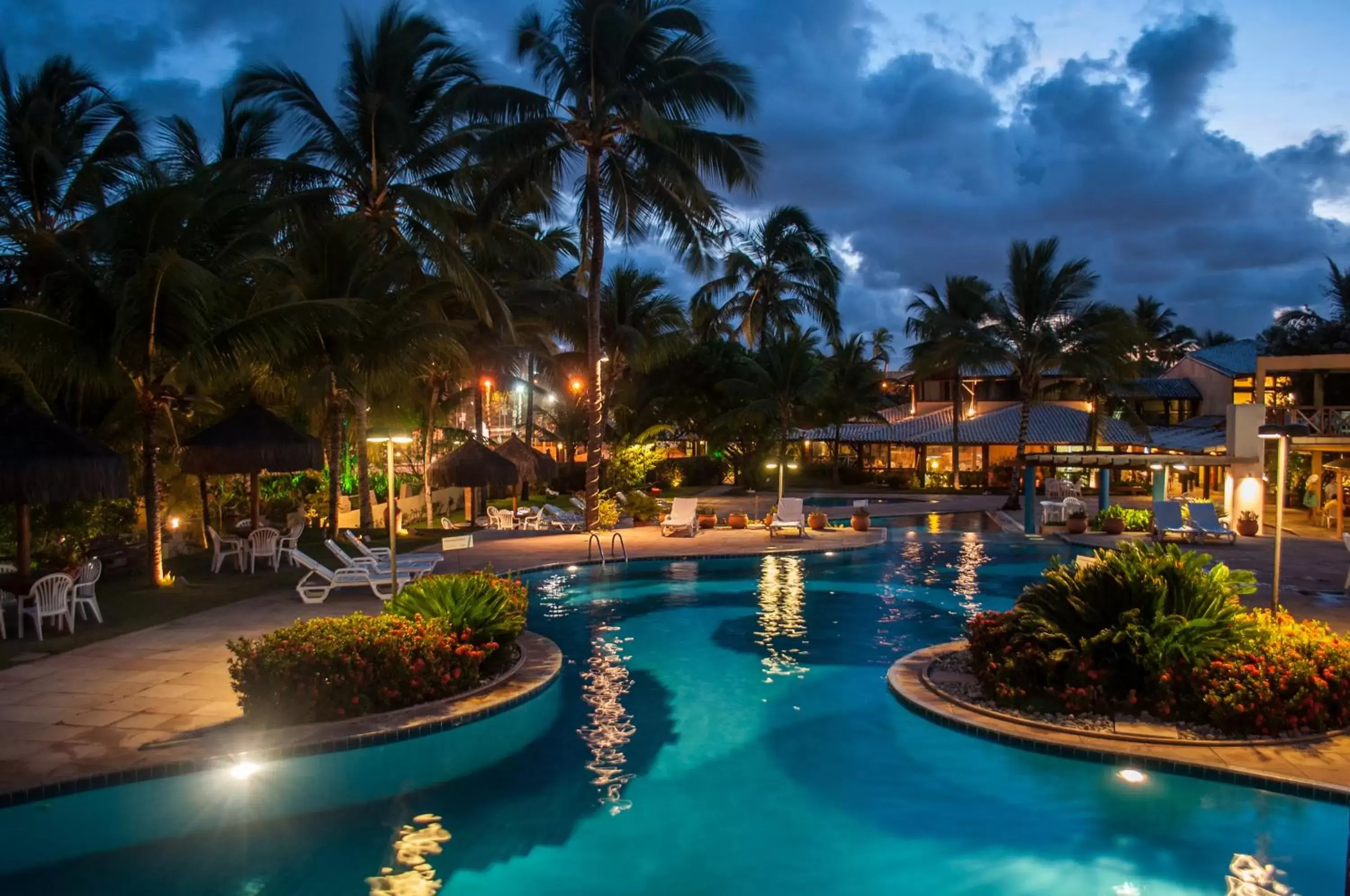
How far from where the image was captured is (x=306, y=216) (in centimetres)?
1922

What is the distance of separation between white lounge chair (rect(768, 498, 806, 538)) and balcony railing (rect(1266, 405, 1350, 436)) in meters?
12.7

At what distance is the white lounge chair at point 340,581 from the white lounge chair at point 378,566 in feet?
0.11

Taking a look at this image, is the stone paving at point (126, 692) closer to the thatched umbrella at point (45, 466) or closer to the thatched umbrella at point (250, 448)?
the thatched umbrella at point (45, 466)

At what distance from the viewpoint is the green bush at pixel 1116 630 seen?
25.3ft

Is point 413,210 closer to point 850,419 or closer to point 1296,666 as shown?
point 1296,666

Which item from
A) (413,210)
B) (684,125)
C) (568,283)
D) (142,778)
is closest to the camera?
(142,778)

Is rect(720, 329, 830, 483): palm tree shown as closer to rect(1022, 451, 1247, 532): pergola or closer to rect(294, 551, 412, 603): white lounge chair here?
rect(1022, 451, 1247, 532): pergola

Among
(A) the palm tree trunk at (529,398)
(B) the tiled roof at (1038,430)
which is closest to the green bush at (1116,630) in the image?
(A) the palm tree trunk at (529,398)

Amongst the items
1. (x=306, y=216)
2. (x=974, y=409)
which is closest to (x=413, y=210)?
(x=306, y=216)

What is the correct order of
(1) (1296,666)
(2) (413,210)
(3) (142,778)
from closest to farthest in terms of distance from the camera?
1. (3) (142,778)
2. (1) (1296,666)
3. (2) (413,210)

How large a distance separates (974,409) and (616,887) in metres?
38.1

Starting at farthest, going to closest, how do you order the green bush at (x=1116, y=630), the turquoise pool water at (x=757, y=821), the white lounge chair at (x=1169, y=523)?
the white lounge chair at (x=1169, y=523) → the green bush at (x=1116, y=630) → the turquoise pool water at (x=757, y=821)

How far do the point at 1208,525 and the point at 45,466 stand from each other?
2063cm

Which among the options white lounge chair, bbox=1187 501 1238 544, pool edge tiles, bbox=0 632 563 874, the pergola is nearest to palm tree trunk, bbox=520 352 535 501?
the pergola
